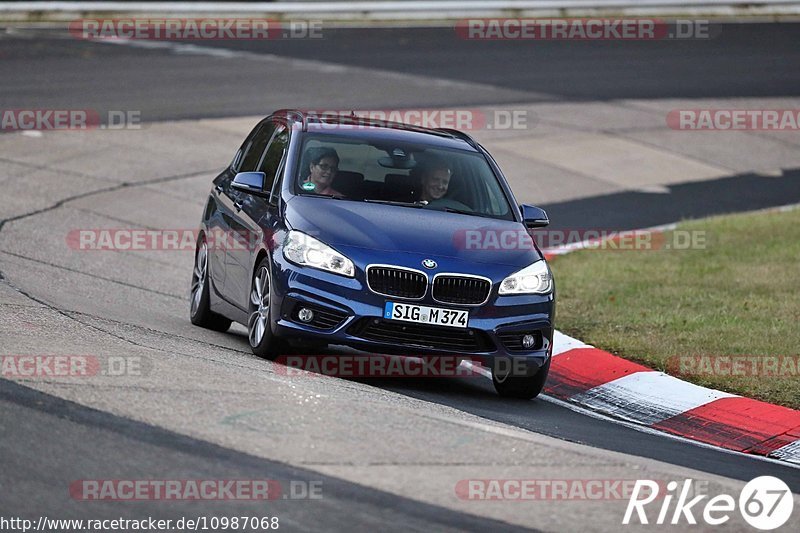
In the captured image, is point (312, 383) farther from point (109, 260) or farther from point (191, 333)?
point (109, 260)

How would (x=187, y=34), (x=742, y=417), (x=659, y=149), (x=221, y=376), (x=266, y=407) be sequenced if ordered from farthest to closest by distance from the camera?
1. (x=187, y=34)
2. (x=659, y=149)
3. (x=742, y=417)
4. (x=221, y=376)
5. (x=266, y=407)

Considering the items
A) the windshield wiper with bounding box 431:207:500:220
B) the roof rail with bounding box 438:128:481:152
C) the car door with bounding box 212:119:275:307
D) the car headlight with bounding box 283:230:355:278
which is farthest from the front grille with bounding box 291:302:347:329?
the roof rail with bounding box 438:128:481:152

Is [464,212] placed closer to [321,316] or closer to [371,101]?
[321,316]

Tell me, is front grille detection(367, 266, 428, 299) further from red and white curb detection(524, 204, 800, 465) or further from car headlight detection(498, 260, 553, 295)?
red and white curb detection(524, 204, 800, 465)

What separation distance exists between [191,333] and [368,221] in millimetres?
2000

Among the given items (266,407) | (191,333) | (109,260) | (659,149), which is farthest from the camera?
(659,149)

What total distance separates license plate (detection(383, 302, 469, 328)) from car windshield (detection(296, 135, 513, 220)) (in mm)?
1135

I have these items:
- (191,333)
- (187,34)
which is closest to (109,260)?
(191,333)

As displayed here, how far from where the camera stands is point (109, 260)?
14266mm

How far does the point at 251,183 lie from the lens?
10234mm

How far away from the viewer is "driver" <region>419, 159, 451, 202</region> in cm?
1033

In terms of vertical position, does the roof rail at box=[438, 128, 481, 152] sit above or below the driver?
above

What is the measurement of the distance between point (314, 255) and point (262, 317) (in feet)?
2.34

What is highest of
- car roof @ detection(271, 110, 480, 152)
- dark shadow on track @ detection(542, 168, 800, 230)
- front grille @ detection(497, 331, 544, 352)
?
car roof @ detection(271, 110, 480, 152)
